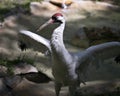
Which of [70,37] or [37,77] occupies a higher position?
[37,77]

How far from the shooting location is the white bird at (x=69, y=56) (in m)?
5.23

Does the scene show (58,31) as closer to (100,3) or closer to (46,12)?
(46,12)

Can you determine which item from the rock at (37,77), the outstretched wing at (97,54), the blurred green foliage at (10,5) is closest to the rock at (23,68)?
the rock at (37,77)

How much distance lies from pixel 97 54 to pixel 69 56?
0.40m

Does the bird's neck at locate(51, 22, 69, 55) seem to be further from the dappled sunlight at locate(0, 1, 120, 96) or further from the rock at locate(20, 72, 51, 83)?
the rock at locate(20, 72, 51, 83)

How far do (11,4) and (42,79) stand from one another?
487cm

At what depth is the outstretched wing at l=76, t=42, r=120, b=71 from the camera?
549cm

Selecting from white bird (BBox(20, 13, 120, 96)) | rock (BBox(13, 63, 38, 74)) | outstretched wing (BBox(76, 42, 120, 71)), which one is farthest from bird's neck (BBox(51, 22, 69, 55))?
rock (BBox(13, 63, 38, 74))

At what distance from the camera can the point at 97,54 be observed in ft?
18.3

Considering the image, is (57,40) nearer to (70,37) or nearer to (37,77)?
(37,77)

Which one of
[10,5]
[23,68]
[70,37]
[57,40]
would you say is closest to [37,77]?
[23,68]

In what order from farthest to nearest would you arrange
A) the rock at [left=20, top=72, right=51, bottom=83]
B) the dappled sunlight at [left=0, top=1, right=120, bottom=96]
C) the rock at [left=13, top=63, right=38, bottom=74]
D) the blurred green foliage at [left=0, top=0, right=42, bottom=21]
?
the blurred green foliage at [left=0, top=0, right=42, bottom=21] < the rock at [left=13, top=63, right=38, bottom=74] < the rock at [left=20, top=72, right=51, bottom=83] < the dappled sunlight at [left=0, top=1, right=120, bottom=96]

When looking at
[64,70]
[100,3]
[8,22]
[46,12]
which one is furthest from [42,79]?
[100,3]

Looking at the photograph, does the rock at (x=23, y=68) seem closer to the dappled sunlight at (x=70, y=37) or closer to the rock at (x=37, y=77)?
the rock at (x=37, y=77)
